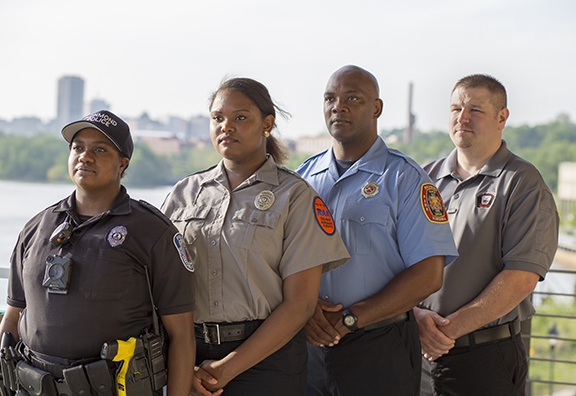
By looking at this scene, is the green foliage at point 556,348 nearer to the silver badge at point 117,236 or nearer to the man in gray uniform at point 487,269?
the man in gray uniform at point 487,269

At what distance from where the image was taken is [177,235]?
1.70 meters

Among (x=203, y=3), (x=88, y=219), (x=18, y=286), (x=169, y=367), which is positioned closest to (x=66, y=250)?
(x=88, y=219)

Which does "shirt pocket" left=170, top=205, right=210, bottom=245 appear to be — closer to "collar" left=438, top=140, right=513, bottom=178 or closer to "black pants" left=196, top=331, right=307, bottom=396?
"black pants" left=196, top=331, right=307, bottom=396

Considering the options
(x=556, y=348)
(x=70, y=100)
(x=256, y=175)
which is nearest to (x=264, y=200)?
(x=256, y=175)

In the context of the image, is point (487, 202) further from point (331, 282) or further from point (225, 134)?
point (225, 134)

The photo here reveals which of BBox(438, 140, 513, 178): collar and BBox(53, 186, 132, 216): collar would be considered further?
BBox(438, 140, 513, 178): collar

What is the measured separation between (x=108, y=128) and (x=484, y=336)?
1.45 metres

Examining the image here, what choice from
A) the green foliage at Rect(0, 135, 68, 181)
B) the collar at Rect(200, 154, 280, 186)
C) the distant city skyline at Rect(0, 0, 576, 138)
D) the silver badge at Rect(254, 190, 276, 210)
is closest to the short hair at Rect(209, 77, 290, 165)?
the collar at Rect(200, 154, 280, 186)

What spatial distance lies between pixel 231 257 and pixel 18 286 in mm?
635

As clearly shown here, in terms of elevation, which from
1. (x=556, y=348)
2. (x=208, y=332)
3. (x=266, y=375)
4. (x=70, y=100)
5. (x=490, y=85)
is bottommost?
(x=556, y=348)

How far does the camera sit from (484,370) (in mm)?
2219

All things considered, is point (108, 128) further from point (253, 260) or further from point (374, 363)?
point (374, 363)

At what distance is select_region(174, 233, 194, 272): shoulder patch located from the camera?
5.51 feet

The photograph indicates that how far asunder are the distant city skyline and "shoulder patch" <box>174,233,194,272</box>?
39.4 meters
